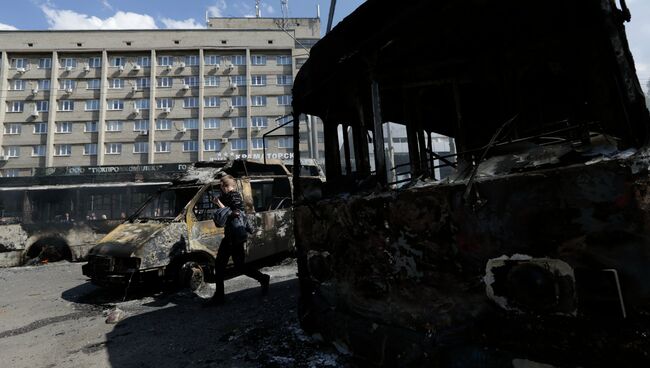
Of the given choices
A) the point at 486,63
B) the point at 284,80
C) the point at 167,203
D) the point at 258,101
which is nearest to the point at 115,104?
the point at 258,101

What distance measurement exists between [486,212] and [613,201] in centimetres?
54

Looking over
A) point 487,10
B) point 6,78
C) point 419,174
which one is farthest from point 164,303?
point 6,78

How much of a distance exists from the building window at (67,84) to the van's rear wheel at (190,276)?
49.1 m

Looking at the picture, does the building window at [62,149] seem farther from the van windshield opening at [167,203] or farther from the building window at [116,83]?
the van windshield opening at [167,203]

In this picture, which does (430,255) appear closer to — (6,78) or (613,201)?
(613,201)

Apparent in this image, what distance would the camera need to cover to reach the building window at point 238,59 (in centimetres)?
4634

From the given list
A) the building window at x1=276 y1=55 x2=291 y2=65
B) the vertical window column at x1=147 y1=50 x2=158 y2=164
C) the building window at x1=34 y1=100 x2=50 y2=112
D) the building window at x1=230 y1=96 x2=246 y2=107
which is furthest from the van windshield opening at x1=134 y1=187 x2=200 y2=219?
the building window at x1=34 y1=100 x2=50 y2=112

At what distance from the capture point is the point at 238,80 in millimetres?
45781

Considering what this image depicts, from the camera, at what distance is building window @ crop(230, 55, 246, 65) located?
46344mm

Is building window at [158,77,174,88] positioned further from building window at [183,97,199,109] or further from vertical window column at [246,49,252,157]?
vertical window column at [246,49,252,157]

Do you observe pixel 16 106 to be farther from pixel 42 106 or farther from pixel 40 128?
pixel 40 128

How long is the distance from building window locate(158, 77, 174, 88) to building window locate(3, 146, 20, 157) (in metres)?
17.9

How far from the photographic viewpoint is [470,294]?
2.02m

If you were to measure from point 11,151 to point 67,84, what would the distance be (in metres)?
10.1
